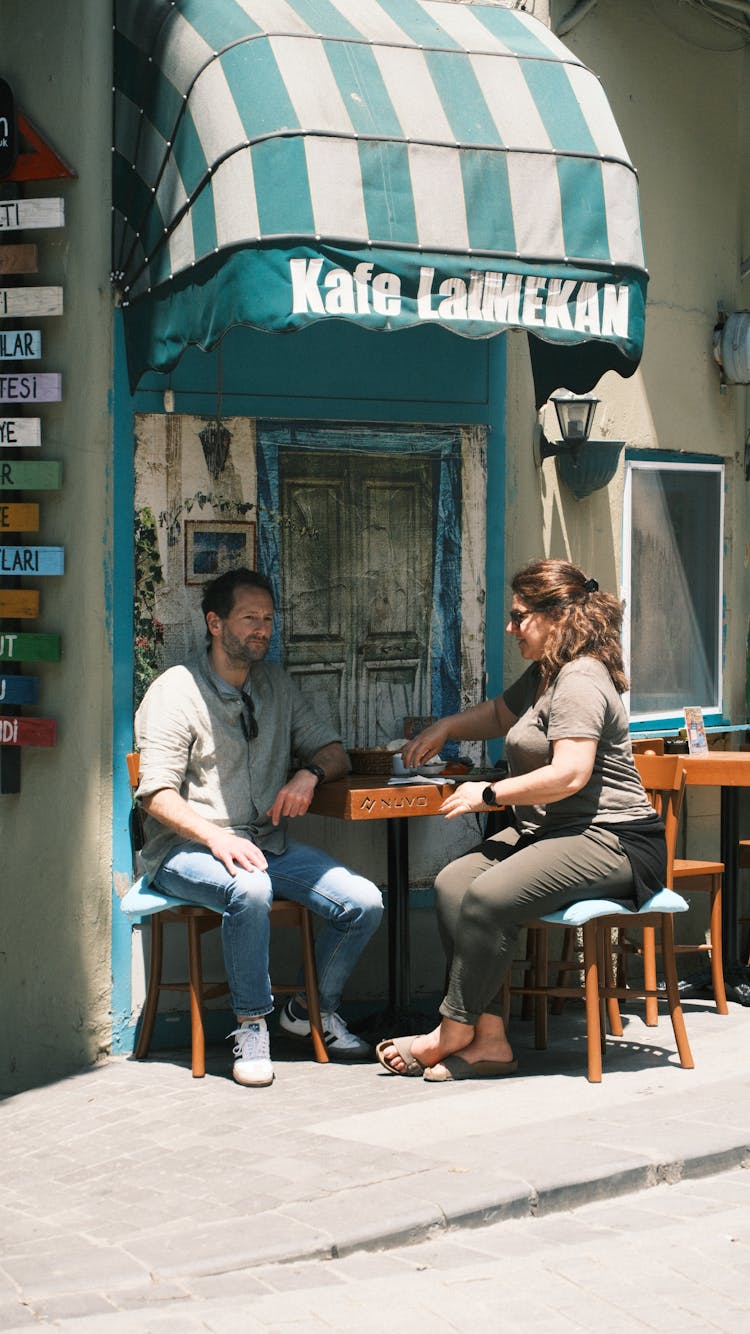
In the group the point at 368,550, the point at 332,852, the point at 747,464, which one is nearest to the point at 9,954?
the point at 332,852

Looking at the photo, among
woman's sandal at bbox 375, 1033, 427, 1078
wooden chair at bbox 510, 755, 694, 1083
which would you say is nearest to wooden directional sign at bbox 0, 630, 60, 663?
woman's sandal at bbox 375, 1033, 427, 1078

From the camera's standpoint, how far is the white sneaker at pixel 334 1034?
6660 mm

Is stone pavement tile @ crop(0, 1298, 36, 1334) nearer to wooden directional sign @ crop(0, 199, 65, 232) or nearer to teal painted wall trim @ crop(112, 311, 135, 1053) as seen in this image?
teal painted wall trim @ crop(112, 311, 135, 1053)

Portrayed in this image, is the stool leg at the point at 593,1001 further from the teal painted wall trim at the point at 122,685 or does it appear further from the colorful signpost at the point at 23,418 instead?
the colorful signpost at the point at 23,418

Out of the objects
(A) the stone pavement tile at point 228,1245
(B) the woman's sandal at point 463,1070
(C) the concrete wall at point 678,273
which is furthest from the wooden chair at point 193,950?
(C) the concrete wall at point 678,273

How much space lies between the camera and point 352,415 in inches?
283

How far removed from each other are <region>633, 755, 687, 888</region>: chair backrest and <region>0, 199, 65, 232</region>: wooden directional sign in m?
3.05

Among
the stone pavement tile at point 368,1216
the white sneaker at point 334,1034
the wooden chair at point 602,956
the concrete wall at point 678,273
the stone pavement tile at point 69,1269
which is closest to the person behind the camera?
the stone pavement tile at point 69,1269

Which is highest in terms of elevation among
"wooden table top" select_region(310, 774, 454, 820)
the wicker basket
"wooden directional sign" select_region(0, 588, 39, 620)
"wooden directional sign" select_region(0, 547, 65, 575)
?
"wooden directional sign" select_region(0, 547, 65, 575)

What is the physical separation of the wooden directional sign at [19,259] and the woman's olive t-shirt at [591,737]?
243 centimetres

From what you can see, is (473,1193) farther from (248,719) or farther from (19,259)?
(19,259)

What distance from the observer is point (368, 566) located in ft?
23.9

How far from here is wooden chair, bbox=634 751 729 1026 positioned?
723cm

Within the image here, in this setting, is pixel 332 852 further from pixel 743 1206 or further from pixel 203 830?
pixel 743 1206
